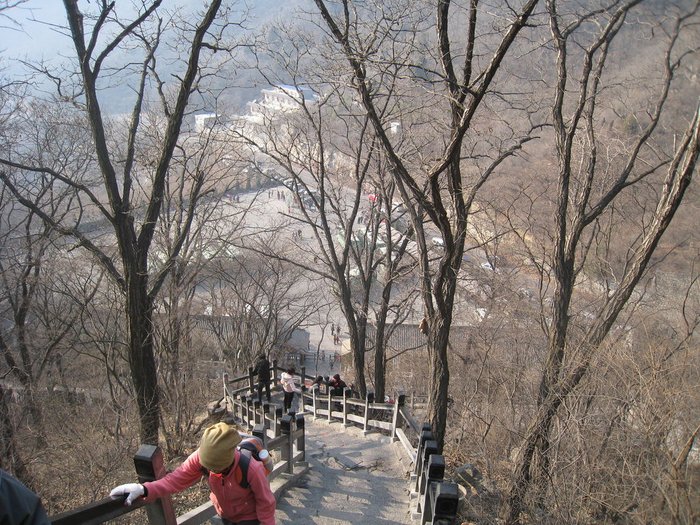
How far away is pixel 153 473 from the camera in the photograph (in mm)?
3604

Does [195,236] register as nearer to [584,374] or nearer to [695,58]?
[584,374]

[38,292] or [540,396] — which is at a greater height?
[38,292]

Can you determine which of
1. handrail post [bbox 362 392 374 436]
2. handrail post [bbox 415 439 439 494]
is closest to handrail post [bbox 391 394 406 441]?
handrail post [bbox 362 392 374 436]

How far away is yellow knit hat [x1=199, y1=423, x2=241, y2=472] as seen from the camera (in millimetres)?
3324

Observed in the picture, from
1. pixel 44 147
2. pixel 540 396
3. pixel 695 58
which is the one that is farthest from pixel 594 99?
pixel 44 147

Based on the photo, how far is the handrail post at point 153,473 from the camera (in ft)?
11.7

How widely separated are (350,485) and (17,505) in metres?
6.01

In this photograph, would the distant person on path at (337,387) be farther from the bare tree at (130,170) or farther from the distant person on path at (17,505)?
the distant person on path at (17,505)

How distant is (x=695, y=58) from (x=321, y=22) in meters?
6.51

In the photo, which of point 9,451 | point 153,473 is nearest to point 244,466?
point 153,473

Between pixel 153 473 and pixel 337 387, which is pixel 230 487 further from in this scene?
pixel 337 387

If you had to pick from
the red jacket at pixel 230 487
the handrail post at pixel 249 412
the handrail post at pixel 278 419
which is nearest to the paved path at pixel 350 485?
the handrail post at pixel 278 419

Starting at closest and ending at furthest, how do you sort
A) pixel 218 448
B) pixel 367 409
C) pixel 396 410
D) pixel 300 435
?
pixel 218 448 < pixel 300 435 < pixel 396 410 < pixel 367 409

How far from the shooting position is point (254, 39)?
8984mm
